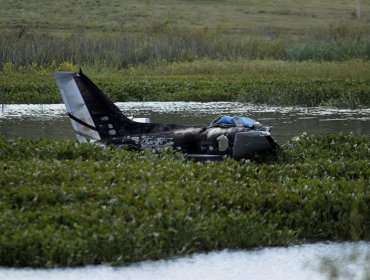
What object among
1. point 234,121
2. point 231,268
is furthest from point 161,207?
point 234,121

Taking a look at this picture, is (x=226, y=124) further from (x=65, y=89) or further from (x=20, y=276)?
(x=20, y=276)

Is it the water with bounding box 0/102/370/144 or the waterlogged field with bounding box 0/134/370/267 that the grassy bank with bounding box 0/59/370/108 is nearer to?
the water with bounding box 0/102/370/144

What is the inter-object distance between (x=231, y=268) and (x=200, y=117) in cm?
1445

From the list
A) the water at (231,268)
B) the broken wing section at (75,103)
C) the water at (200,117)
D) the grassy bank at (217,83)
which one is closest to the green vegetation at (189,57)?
the grassy bank at (217,83)

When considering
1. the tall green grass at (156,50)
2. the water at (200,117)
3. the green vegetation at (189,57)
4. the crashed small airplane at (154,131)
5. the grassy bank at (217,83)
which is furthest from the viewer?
the tall green grass at (156,50)

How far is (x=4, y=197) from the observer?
11.0 meters

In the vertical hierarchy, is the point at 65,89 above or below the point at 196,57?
above

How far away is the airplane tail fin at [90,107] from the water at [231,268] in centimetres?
704

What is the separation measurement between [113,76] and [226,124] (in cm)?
1731

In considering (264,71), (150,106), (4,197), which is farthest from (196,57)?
(4,197)

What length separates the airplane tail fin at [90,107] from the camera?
1720cm

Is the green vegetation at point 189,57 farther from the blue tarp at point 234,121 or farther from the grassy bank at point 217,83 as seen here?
the blue tarp at point 234,121

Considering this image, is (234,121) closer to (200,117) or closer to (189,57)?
(200,117)

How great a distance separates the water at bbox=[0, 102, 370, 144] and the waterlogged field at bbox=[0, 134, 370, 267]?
24.4 feet
